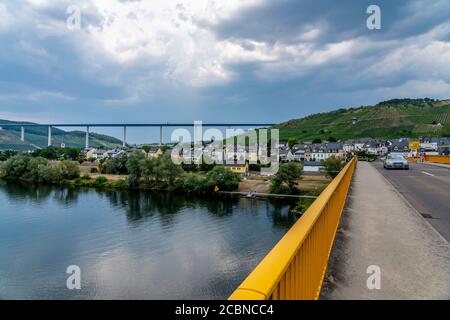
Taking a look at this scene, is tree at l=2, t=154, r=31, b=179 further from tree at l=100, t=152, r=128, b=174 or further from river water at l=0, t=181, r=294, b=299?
Answer: river water at l=0, t=181, r=294, b=299

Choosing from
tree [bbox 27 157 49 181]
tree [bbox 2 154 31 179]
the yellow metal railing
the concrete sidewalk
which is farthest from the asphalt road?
tree [bbox 2 154 31 179]

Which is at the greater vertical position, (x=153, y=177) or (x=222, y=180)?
(x=153, y=177)

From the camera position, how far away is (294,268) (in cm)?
170

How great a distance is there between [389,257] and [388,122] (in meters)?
117

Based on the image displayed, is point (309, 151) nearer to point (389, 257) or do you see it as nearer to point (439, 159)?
A: point (439, 159)

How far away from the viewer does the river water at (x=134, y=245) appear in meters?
15.1

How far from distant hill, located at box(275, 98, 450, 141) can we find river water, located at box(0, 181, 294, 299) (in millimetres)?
65700

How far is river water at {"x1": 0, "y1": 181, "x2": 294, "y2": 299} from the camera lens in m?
15.1

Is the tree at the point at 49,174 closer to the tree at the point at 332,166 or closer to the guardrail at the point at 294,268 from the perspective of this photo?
the tree at the point at 332,166

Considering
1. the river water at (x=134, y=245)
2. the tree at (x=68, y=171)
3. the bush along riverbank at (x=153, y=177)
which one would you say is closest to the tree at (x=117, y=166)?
the bush along riverbank at (x=153, y=177)

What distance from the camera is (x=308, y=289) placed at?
2.09 metres

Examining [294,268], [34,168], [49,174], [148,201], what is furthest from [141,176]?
[294,268]
